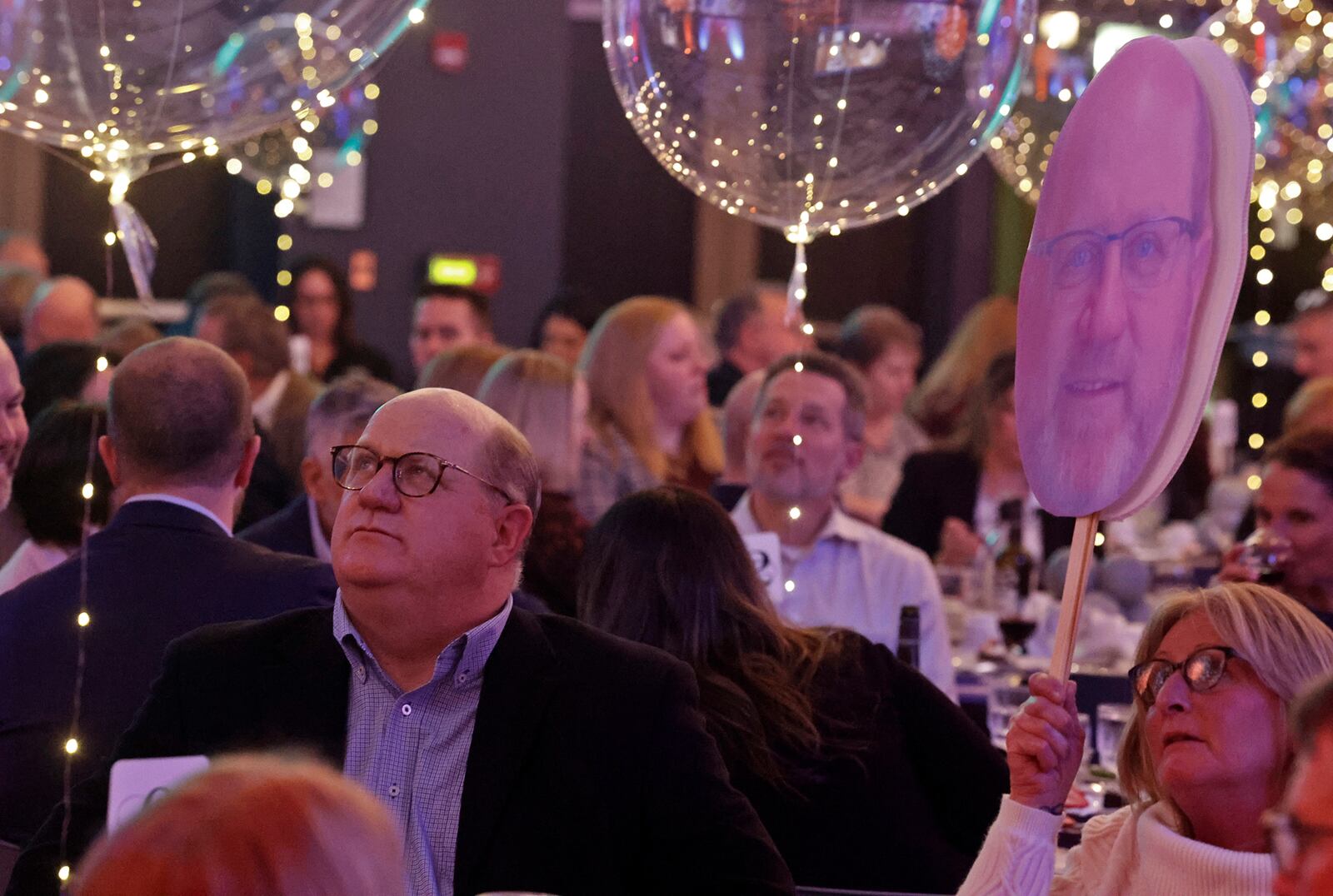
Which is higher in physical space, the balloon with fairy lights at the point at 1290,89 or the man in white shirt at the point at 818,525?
the balloon with fairy lights at the point at 1290,89

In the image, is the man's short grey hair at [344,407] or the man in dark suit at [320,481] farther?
the man's short grey hair at [344,407]

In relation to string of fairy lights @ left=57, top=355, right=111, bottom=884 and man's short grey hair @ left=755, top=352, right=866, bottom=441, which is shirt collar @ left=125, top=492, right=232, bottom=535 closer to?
string of fairy lights @ left=57, top=355, right=111, bottom=884

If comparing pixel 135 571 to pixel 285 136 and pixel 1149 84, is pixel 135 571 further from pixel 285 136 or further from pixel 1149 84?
pixel 285 136

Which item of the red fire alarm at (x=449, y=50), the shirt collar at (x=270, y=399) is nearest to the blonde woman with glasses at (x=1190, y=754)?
the shirt collar at (x=270, y=399)

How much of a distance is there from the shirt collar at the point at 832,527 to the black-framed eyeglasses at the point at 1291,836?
295 cm

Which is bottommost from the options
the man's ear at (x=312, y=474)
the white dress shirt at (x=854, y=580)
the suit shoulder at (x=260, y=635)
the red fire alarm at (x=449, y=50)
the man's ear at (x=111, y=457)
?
the white dress shirt at (x=854, y=580)

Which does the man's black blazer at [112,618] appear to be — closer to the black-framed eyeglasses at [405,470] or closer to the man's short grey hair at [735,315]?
the black-framed eyeglasses at [405,470]

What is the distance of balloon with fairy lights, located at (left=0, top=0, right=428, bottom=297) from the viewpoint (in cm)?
243

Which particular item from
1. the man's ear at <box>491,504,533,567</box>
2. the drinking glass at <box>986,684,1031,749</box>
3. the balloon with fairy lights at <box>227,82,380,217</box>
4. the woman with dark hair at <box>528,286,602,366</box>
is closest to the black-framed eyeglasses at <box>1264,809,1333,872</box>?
the man's ear at <box>491,504,533,567</box>

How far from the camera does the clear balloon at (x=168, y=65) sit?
243cm

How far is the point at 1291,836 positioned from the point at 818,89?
1949 millimetres

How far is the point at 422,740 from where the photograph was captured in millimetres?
2201

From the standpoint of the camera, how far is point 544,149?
1017cm

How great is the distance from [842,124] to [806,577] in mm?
1469
